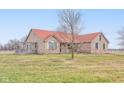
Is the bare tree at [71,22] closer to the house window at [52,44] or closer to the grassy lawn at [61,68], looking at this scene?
the house window at [52,44]

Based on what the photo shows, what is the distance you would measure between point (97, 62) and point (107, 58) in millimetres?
136

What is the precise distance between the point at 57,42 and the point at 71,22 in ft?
1.02

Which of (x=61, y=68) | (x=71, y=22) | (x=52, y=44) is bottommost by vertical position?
(x=61, y=68)

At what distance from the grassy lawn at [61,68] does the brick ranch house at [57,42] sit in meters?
0.08

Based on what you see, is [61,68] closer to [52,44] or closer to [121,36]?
[52,44]

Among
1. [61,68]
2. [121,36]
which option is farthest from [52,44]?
[121,36]

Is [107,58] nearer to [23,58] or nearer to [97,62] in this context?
[97,62]

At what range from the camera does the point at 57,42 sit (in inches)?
198

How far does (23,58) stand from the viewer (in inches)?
198

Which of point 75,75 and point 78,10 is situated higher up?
point 78,10

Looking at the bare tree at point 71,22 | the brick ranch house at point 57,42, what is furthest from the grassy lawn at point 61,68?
the bare tree at point 71,22

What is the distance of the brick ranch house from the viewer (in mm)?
4980
